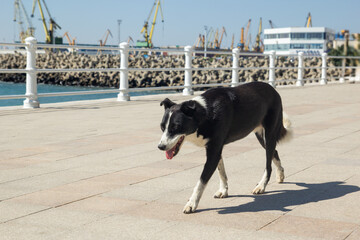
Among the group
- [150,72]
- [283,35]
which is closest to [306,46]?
[283,35]

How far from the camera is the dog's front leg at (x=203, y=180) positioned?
4008mm

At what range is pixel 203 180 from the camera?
4039 mm

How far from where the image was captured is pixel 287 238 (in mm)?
3459

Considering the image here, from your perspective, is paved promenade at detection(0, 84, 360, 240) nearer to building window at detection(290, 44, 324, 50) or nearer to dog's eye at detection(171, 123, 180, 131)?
dog's eye at detection(171, 123, 180, 131)

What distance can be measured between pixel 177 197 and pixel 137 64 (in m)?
56.6

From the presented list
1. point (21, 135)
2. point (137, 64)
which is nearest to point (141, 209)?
point (21, 135)

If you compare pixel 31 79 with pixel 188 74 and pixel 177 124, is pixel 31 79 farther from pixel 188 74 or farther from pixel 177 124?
pixel 177 124

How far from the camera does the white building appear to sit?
163 meters

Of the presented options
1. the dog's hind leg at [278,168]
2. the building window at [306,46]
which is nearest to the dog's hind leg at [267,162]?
the dog's hind leg at [278,168]

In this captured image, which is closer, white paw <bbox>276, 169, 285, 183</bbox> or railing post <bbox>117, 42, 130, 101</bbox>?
white paw <bbox>276, 169, 285, 183</bbox>

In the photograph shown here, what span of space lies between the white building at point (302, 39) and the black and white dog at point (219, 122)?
160831mm

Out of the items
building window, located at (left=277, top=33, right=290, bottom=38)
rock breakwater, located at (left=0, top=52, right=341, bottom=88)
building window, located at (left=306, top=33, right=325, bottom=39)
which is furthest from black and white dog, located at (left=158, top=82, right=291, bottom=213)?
building window, located at (left=277, top=33, right=290, bottom=38)

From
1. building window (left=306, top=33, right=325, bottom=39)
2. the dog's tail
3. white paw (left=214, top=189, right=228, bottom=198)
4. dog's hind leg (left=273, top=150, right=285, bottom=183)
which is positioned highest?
building window (left=306, top=33, right=325, bottom=39)

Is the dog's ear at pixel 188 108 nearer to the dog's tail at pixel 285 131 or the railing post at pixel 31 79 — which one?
the dog's tail at pixel 285 131
